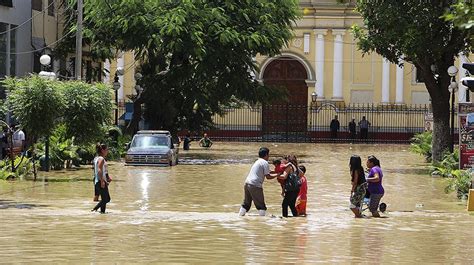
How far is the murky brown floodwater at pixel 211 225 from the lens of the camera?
631 inches

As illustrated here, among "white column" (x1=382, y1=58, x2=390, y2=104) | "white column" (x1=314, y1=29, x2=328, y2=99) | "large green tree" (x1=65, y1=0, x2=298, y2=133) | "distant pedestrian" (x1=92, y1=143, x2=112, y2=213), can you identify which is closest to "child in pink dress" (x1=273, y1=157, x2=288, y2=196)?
"distant pedestrian" (x1=92, y1=143, x2=112, y2=213)

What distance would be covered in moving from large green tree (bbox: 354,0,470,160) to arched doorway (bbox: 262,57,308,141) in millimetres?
32980

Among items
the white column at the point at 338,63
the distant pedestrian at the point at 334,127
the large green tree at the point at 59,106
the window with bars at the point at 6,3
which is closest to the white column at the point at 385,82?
the white column at the point at 338,63

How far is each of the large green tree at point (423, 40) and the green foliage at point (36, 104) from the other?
39.7 ft

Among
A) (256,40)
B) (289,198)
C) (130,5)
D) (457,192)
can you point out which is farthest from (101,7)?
(289,198)

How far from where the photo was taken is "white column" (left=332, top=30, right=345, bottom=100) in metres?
73.5

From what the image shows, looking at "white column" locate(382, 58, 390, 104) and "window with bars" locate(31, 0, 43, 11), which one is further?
"white column" locate(382, 58, 390, 104)

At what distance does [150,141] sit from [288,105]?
104 ft

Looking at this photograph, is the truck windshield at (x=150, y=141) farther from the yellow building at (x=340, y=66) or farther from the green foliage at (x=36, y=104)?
the yellow building at (x=340, y=66)

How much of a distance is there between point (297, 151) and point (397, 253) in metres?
42.5

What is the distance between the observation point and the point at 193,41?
151ft

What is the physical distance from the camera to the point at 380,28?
39281 millimetres

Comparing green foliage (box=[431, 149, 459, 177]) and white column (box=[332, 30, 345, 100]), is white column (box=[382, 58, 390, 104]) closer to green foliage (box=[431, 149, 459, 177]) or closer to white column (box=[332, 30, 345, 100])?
white column (box=[332, 30, 345, 100])

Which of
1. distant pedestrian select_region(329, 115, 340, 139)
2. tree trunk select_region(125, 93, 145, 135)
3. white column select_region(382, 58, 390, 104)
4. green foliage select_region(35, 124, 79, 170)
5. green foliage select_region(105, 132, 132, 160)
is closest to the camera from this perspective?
green foliage select_region(35, 124, 79, 170)
